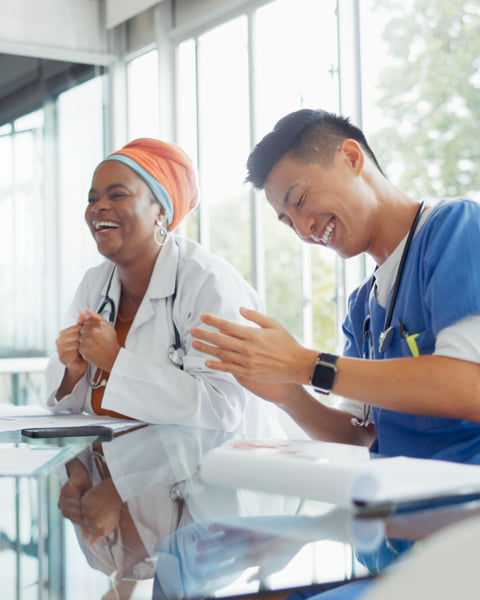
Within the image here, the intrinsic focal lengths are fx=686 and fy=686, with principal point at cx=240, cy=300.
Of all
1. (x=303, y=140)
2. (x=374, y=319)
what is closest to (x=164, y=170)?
(x=303, y=140)

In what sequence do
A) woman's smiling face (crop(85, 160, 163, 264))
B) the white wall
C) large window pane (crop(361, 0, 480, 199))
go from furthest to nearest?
the white wall
large window pane (crop(361, 0, 480, 199))
woman's smiling face (crop(85, 160, 163, 264))

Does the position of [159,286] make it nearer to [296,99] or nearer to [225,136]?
[296,99]

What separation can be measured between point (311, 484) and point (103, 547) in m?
0.22

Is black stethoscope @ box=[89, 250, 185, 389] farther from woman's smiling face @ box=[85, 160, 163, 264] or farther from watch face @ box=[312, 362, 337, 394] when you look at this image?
watch face @ box=[312, 362, 337, 394]

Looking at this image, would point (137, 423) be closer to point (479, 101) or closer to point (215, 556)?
point (215, 556)

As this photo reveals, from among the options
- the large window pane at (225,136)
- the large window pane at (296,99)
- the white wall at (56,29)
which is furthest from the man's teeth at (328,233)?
the white wall at (56,29)

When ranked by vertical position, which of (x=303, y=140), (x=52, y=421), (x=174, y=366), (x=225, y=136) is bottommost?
(x=52, y=421)

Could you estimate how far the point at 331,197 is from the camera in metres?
1.41

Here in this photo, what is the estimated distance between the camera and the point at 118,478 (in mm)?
990

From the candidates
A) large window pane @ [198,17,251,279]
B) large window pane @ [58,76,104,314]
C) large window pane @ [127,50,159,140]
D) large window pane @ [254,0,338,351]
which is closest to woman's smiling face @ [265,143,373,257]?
large window pane @ [254,0,338,351]

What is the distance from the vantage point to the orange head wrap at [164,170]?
2191mm

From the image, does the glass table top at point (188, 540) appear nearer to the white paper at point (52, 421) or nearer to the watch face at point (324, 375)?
the watch face at point (324, 375)

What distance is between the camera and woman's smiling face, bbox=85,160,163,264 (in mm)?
2145

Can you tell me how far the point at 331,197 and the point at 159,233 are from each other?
0.90 metres
